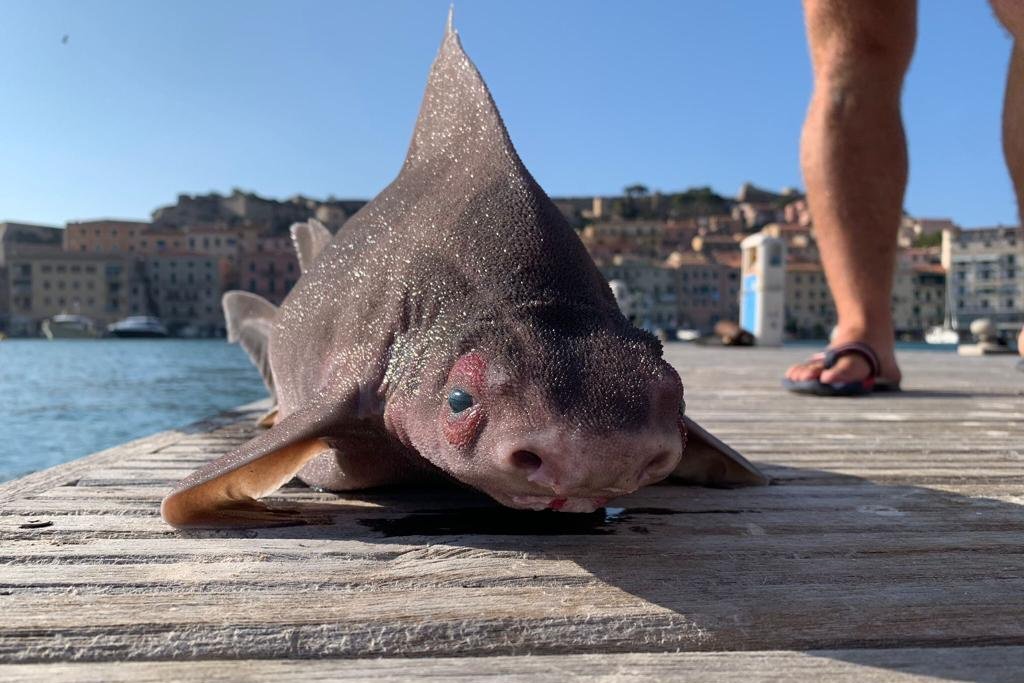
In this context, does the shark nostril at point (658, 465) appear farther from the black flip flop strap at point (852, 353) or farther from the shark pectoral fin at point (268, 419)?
the black flip flop strap at point (852, 353)

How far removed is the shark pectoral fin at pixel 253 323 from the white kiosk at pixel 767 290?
14225 mm

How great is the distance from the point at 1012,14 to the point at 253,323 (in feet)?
10.5

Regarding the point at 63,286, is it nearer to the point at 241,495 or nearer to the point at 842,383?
the point at 842,383

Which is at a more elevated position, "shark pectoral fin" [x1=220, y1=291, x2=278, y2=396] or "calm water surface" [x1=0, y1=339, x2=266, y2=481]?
"shark pectoral fin" [x1=220, y1=291, x2=278, y2=396]

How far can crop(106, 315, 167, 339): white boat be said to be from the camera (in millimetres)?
70812

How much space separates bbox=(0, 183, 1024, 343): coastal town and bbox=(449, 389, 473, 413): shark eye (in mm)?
67878

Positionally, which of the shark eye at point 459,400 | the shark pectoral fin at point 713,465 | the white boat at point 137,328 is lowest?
the white boat at point 137,328

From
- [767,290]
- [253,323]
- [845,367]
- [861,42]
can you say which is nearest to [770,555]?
[253,323]

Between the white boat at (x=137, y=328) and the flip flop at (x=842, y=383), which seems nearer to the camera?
the flip flop at (x=842, y=383)

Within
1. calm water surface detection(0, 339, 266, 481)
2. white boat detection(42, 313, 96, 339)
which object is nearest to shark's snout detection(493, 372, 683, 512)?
calm water surface detection(0, 339, 266, 481)

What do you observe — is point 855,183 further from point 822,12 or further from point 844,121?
point 822,12

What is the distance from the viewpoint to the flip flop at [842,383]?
4.39m

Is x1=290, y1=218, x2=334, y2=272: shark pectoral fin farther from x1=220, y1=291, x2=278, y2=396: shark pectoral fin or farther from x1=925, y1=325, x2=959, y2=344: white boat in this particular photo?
x1=925, y1=325, x2=959, y2=344: white boat

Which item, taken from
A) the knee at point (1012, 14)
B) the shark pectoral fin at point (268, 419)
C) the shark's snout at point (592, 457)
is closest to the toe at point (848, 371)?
the knee at point (1012, 14)
